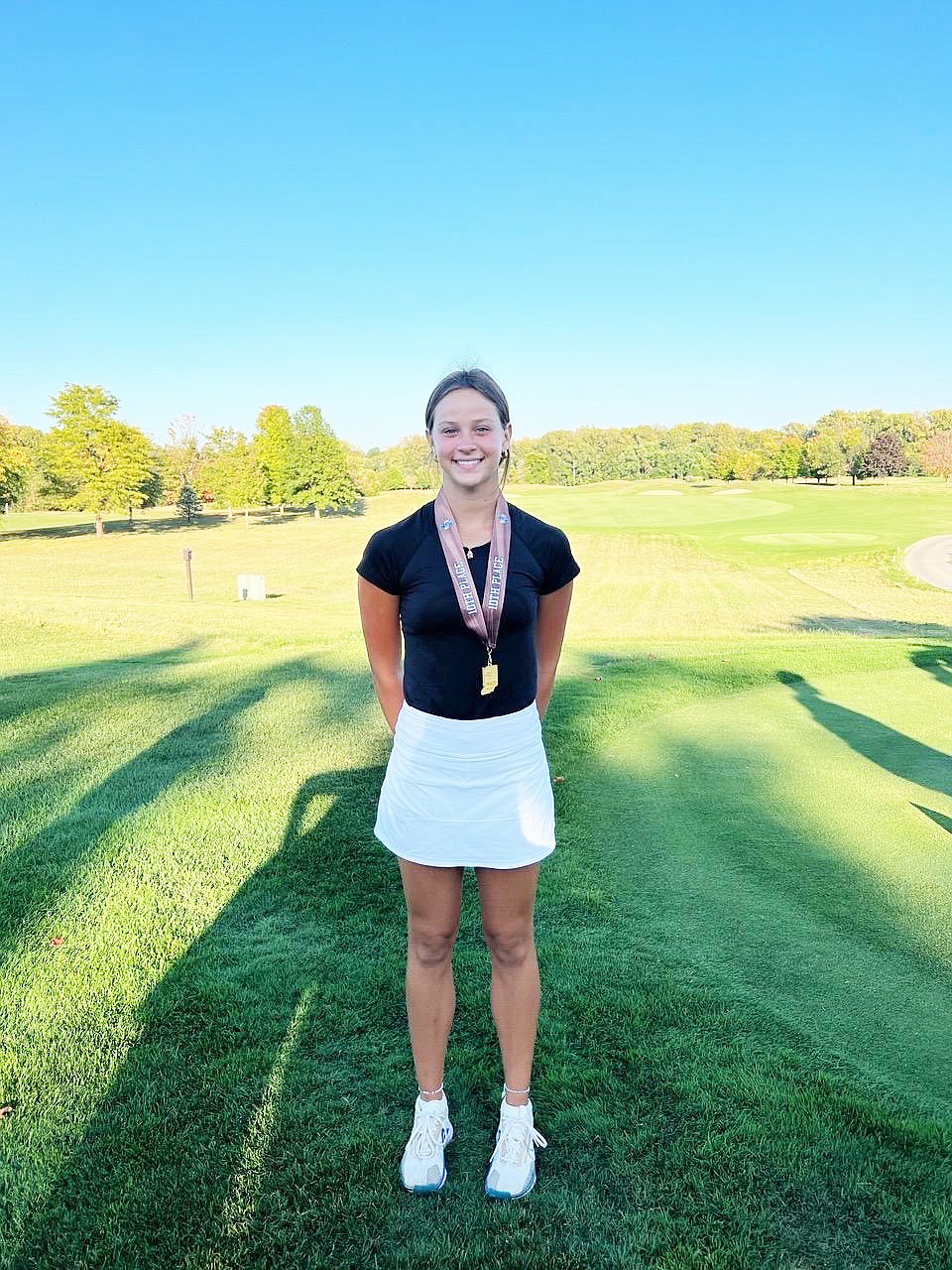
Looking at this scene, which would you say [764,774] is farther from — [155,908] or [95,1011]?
[95,1011]

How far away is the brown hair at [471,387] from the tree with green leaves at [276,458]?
65800 mm

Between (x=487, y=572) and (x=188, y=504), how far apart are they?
2592 inches

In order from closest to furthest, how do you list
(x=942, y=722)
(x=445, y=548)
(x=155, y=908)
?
(x=445, y=548)
(x=155, y=908)
(x=942, y=722)

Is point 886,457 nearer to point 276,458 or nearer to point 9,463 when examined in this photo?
point 276,458

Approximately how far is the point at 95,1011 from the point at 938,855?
3841mm

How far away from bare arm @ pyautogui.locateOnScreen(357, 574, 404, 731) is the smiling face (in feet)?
1.33

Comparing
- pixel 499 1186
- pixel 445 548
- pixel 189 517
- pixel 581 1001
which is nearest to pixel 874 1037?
pixel 581 1001

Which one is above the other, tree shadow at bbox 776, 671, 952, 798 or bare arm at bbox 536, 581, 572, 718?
bare arm at bbox 536, 581, 572, 718

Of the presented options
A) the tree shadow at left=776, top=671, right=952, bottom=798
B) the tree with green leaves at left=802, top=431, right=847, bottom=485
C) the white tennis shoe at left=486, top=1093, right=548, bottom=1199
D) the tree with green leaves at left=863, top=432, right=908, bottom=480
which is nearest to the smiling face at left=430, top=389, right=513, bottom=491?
the white tennis shoe at left=486, top=1093, right=548, bottom=1199

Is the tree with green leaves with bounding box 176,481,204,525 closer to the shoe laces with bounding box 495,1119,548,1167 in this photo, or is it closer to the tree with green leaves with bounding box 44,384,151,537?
the tree with green leaves with bounding box 44,384,151,537

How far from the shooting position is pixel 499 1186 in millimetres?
2307

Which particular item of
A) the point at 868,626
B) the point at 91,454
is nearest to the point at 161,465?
the point at 91,454

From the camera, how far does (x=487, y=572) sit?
2295 mm

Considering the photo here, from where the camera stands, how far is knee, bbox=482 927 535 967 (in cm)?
246
